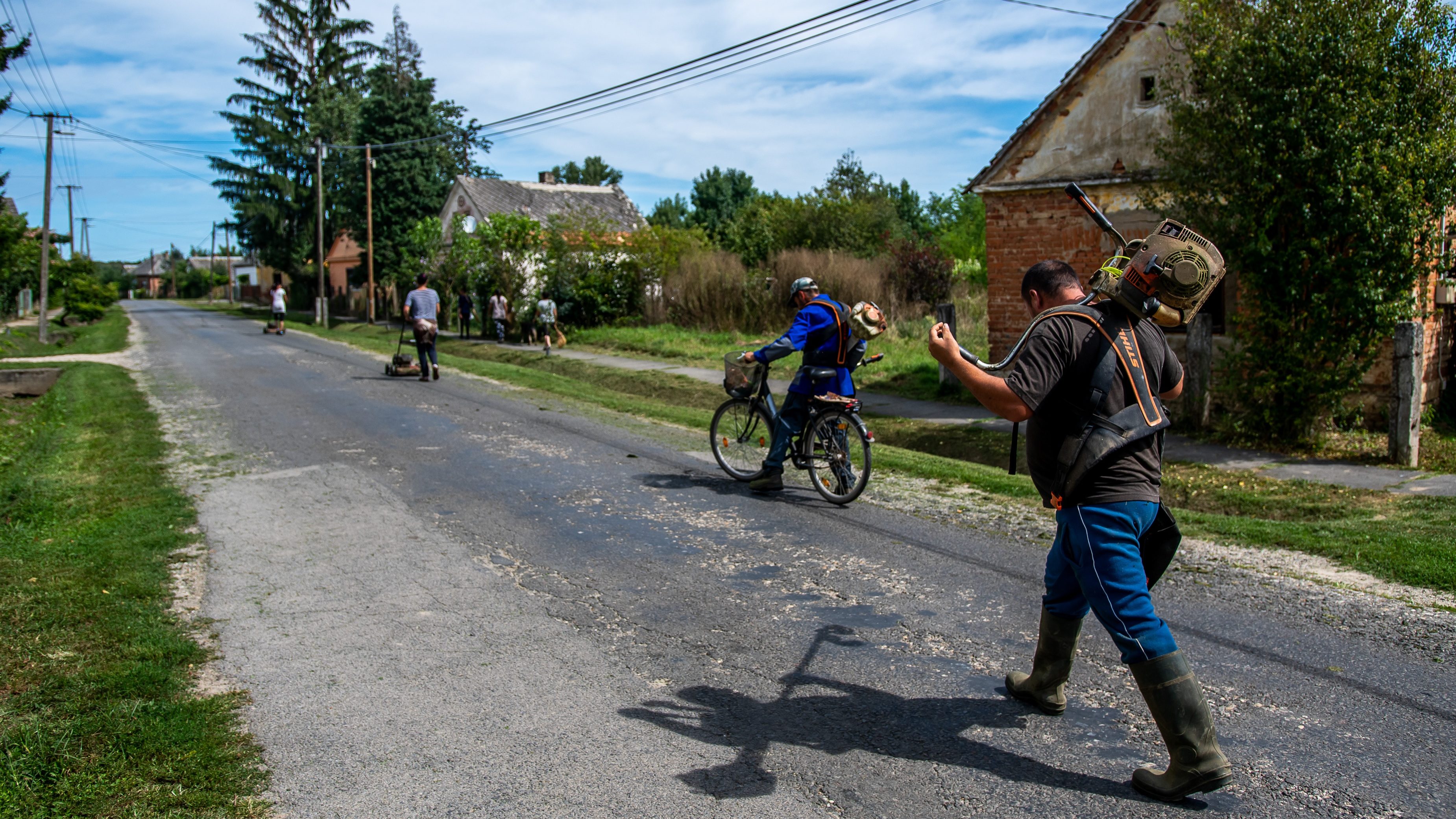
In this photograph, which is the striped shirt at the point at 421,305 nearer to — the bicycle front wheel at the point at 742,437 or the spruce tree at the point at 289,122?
the bicycle front wheel at the point at 742,437

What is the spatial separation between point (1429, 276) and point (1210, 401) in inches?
111

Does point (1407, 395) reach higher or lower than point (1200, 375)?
lower

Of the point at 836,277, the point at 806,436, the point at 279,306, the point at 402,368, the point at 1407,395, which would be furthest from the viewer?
the point at 279,306

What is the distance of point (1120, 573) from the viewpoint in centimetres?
341

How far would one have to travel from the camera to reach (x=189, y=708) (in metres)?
4.02

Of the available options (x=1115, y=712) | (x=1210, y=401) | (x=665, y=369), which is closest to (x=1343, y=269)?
(x=1210, y=401)

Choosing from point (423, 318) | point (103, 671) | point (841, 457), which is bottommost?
point (103, 671)

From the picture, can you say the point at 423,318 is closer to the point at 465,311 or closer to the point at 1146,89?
the point at 1146,89

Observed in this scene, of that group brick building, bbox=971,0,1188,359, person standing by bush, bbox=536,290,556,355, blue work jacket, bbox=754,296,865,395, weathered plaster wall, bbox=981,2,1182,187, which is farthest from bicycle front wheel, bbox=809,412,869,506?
person standing by bush, bbox=536,290,556,355

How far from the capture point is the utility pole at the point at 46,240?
30406mm

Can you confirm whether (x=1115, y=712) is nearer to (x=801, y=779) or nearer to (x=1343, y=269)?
(x=801, y=779)

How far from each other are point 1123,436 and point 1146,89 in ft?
40.3

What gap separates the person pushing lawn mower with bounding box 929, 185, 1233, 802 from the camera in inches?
130

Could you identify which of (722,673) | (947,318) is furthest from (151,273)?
(722,673)
